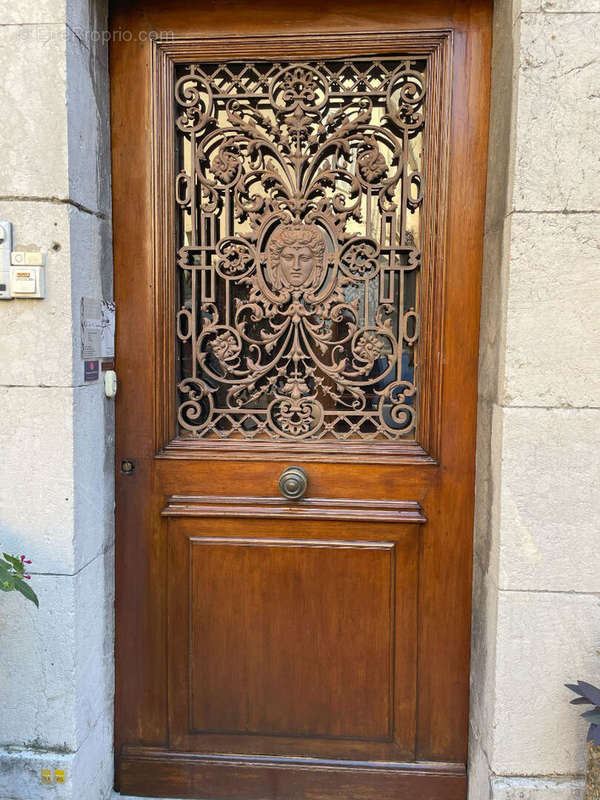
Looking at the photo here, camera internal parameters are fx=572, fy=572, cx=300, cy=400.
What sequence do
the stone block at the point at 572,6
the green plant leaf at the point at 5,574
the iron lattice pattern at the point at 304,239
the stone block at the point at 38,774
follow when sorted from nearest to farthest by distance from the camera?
the green plant leaf at the point at 5,574, the stone block at the point at 572,6, the stone block at the point at 38,774, the iron lattice pattern at the point at 304,239

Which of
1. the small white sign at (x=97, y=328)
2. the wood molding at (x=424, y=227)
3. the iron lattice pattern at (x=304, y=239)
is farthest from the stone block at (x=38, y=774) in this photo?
the small white sign at (x=97, y=328)

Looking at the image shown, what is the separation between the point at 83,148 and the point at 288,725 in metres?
2.24

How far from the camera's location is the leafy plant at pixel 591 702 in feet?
5.52

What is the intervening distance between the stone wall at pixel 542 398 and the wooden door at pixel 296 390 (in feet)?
0.66

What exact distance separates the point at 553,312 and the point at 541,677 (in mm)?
1203

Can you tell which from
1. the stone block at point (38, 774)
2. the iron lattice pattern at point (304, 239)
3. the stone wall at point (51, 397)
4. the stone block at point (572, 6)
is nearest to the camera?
the stone block at point (572, 6)

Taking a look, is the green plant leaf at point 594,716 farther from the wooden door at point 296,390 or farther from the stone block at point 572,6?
the stone block at point 572,6

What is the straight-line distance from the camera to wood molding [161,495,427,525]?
83.7 inches

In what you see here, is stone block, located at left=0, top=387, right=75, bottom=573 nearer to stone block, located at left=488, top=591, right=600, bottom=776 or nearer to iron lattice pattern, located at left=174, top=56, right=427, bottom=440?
iron lattice pattern, located at left=174, top=56, right=427, bottom=440

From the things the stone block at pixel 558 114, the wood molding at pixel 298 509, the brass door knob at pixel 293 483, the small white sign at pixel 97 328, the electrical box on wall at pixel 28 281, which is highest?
the stone block at pixel 558 114

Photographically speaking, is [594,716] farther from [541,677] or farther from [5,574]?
[5,574]

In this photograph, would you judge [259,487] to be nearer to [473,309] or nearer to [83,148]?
[473,309]

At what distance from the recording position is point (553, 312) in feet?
5.99

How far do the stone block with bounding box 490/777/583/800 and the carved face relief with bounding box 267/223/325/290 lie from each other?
1.84 metres
